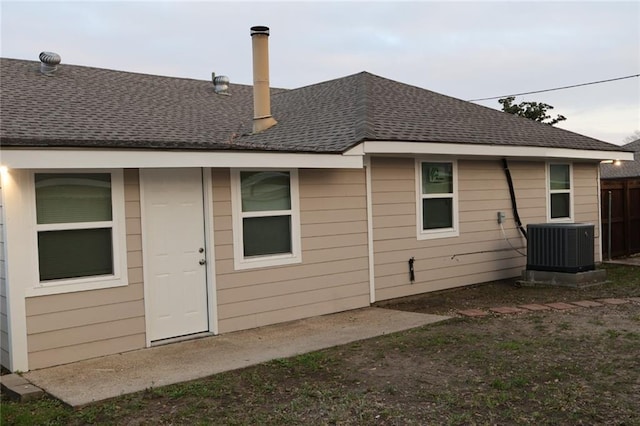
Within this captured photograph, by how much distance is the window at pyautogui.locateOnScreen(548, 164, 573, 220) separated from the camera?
1256 centimetres

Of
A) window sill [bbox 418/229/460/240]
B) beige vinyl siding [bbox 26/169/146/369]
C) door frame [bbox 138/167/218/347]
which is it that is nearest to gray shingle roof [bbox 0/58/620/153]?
door frame [bbox 138/167/218/347]

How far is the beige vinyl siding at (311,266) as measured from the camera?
7.70m

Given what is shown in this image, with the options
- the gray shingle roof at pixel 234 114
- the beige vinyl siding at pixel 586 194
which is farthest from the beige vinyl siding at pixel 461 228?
the beige vinyl siding at pixel 586 194

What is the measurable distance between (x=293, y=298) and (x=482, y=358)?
3.06m

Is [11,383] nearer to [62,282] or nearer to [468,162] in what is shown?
[62,282]

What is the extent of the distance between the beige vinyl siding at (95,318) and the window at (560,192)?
8.80m

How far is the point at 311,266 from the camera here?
8617 mm

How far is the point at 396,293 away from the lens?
9.83 m

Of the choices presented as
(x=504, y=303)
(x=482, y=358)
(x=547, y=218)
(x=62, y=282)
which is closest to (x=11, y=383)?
(x=62, y=282)

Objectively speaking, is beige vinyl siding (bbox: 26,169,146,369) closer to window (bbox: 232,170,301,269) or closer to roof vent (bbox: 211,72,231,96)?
window (bbox: 232,170,301,269)

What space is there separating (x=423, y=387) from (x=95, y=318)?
3.54m

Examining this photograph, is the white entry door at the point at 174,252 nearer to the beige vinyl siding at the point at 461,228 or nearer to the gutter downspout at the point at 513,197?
the beige vinyl siding at the point at 461,228

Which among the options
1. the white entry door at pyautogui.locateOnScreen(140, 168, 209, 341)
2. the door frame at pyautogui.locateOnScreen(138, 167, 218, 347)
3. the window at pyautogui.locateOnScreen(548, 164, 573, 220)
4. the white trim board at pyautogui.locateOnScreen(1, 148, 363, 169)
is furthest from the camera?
the window at pyautogui.locateOnScreen(548, 164, 573, 220)

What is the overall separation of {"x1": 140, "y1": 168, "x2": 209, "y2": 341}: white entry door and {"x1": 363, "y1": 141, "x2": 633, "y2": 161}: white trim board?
108 inches
